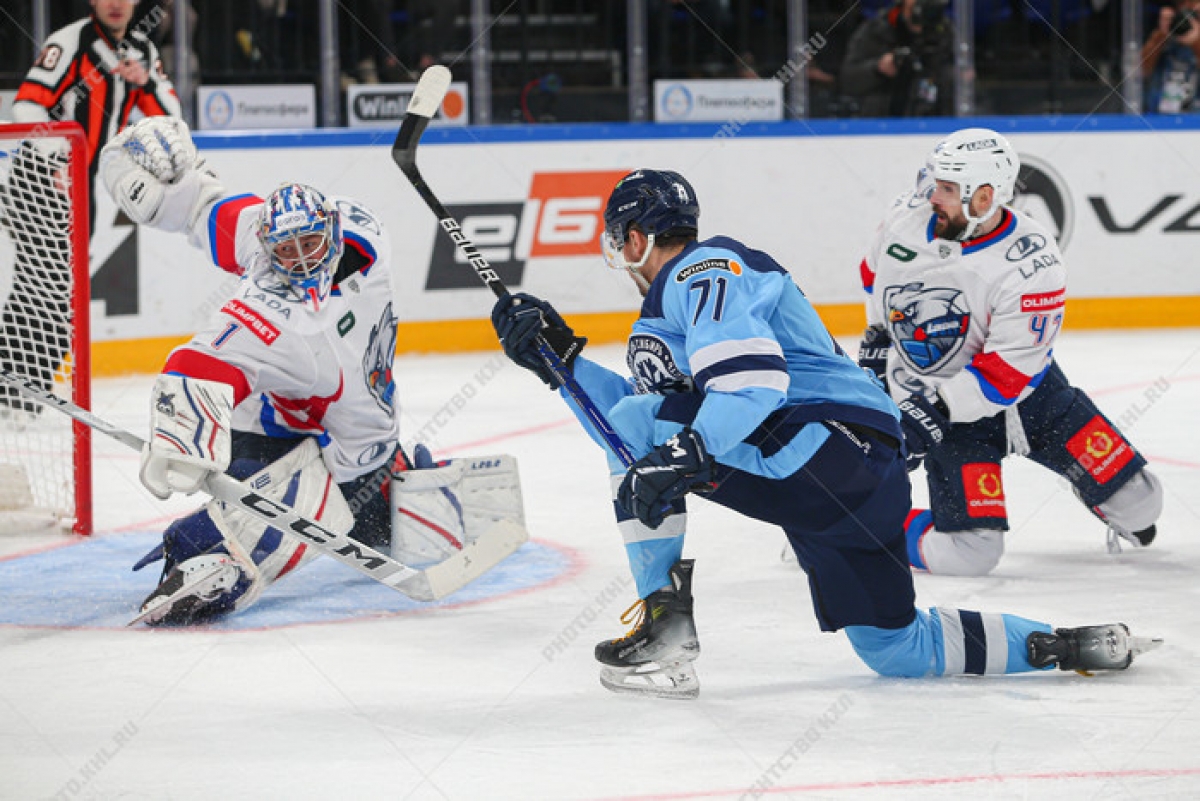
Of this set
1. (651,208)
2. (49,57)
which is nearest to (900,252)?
(651,208)

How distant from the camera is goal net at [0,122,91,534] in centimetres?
440

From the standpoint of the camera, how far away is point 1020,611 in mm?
3619

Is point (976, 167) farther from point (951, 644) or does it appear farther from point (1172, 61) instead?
point (1172, 61)

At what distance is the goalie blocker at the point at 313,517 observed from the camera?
Answer: 3.52 metres

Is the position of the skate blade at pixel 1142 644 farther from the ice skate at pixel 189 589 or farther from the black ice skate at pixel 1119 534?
the ice skate at pixel 189 589

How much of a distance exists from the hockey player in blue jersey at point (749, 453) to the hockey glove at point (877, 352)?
4.04 ft

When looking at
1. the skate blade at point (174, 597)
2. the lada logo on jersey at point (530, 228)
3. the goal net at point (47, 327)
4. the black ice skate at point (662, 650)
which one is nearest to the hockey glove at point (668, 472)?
the black ice skate at point (662, 650)

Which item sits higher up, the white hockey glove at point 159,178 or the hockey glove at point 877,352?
the white hockey glove at point 159,178

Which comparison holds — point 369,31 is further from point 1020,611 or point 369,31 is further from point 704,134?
point 1020,611

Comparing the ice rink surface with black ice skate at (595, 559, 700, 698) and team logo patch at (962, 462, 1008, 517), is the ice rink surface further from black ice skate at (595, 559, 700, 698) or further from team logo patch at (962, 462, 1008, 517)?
team logo patch at (962, 462, 1008, 517)

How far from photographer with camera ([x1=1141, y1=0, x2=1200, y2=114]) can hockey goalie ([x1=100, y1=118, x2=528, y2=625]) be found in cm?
518

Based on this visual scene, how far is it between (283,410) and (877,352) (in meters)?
1.42

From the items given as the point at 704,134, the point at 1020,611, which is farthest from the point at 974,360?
the point at 704,134

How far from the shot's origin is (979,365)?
3.86 metres
